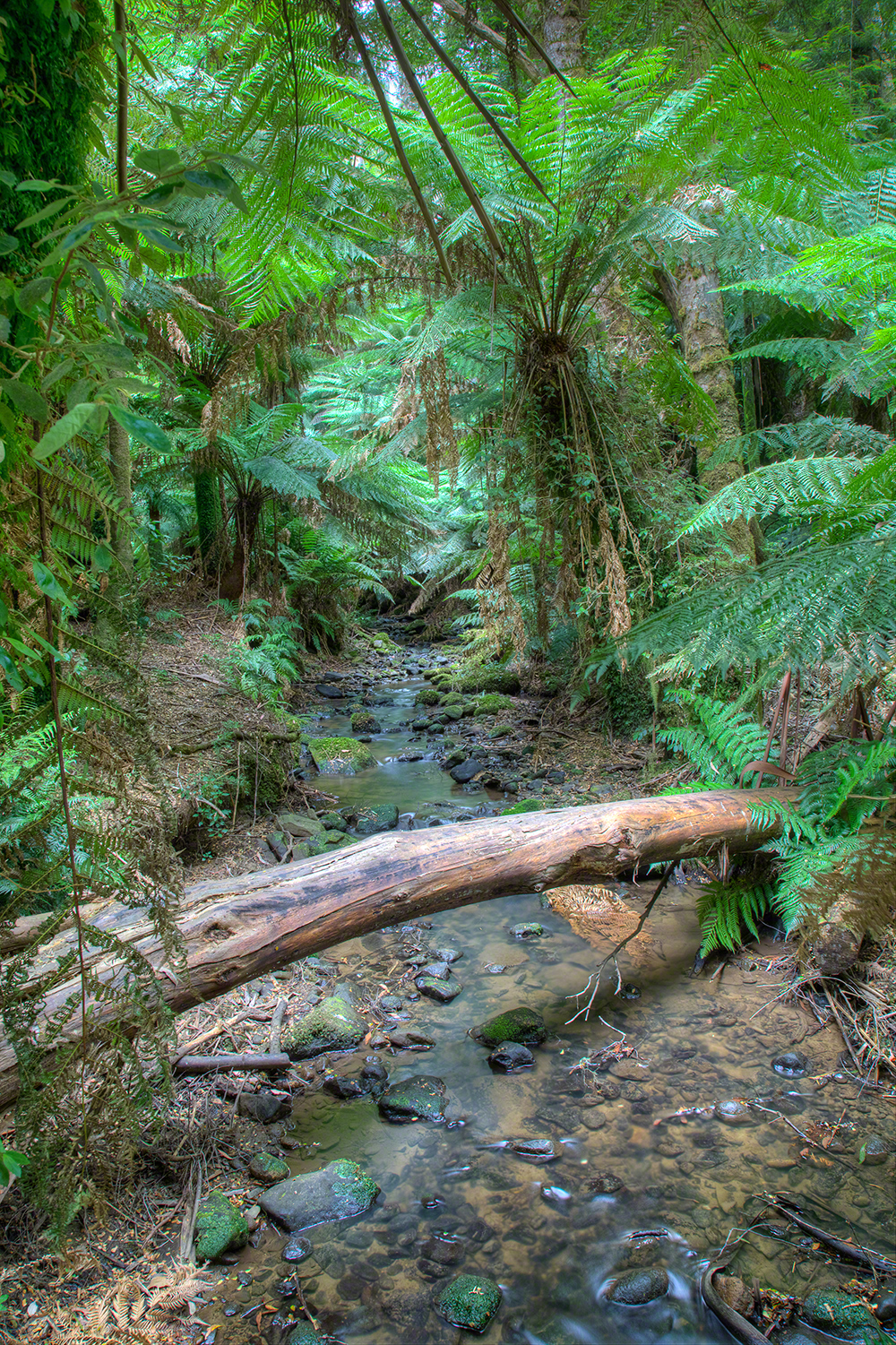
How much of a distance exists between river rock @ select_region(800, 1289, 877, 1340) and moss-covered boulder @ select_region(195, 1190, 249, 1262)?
1347 mm

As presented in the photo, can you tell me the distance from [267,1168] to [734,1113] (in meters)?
1.41

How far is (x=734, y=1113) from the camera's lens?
87.3 inches

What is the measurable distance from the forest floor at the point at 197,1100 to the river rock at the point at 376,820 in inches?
14.9

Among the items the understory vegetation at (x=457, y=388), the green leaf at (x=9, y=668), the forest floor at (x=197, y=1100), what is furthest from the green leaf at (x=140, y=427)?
the forest floor at (x=197, y=1100)

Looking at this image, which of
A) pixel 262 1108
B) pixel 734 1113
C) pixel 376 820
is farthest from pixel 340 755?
pixel 734 1113

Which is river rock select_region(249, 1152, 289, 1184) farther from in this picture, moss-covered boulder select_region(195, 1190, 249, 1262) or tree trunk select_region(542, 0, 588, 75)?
tree trunk select_region(542, 0, 588, 75)

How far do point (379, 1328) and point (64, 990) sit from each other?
3.51 feet

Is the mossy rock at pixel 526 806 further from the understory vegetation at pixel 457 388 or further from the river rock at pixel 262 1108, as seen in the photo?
the river rock at pixel 262 1108

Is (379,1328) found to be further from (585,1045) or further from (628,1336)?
(585,1045)

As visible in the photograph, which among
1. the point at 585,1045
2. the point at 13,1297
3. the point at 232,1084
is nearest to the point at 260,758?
the point at 232,1084

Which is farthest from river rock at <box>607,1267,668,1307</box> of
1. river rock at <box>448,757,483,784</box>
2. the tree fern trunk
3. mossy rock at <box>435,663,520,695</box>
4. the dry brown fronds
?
mossy rock at <box>435,663,520,695</box>

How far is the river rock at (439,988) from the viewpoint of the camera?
2928mm

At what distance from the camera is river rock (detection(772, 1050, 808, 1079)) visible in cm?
237

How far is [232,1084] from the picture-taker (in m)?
2.31
